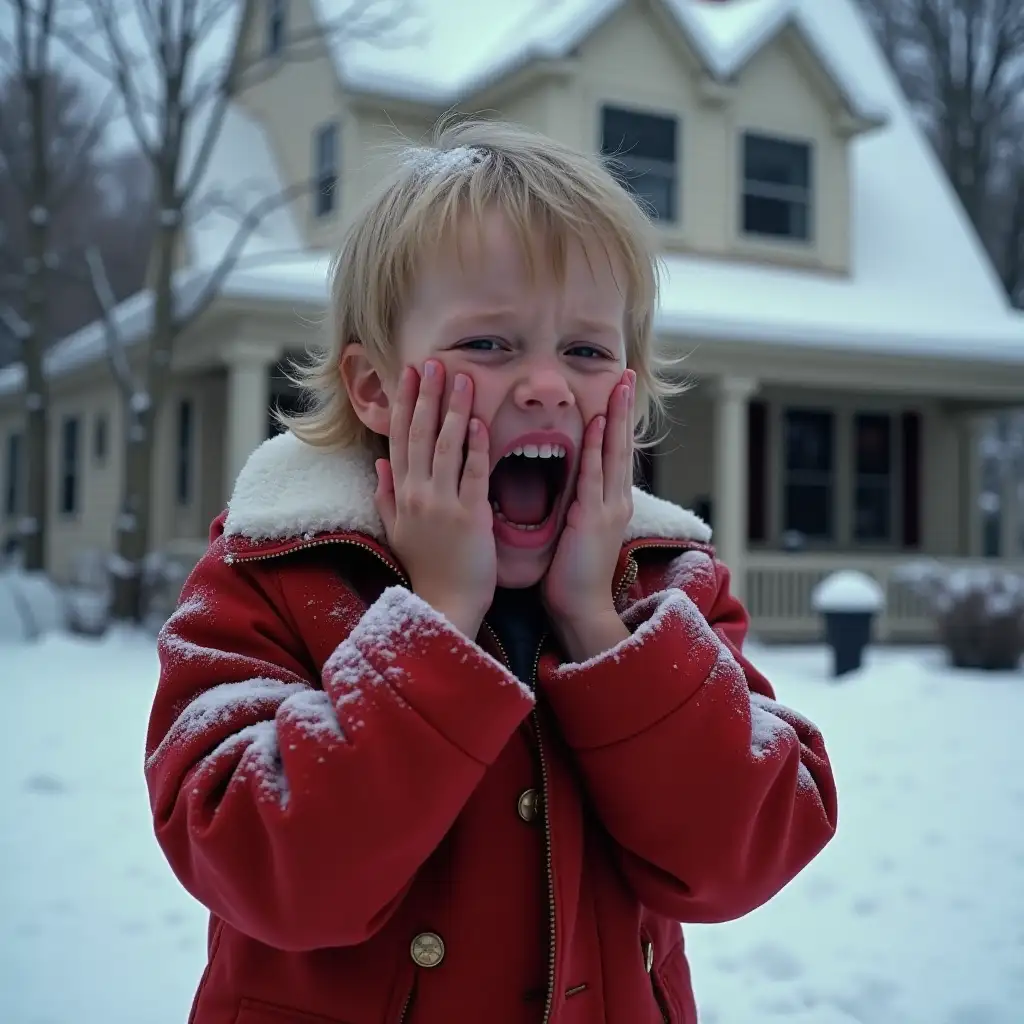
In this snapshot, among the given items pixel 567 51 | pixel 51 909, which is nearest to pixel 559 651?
pixel 51 909

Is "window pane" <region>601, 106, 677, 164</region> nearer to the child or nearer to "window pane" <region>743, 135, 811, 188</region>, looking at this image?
"window pane" <region>743, 135, 811, 188</region>

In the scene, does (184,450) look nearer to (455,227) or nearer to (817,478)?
(817,478)

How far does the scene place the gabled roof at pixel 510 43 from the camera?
39.8 ft

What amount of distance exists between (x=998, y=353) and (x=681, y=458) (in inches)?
147

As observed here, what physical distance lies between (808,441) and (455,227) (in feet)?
43.3

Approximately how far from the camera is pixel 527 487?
61.2 inches

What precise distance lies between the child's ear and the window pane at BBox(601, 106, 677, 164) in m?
11.1

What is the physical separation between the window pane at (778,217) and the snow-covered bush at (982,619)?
16.3 ft

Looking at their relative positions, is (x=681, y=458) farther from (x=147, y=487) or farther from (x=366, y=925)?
(x=366, y=925)

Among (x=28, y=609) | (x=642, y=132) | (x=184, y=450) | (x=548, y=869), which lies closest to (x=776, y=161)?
(x=642, y=132)

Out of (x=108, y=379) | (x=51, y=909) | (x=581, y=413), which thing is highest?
(x=108, y=379)

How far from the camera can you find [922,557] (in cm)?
1429

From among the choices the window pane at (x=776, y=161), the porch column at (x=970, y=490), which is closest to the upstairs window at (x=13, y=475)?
the window pane at (x=776, y=161)

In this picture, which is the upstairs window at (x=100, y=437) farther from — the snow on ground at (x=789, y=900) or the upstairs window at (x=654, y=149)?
the snow on ground at (x=789, y=900)
